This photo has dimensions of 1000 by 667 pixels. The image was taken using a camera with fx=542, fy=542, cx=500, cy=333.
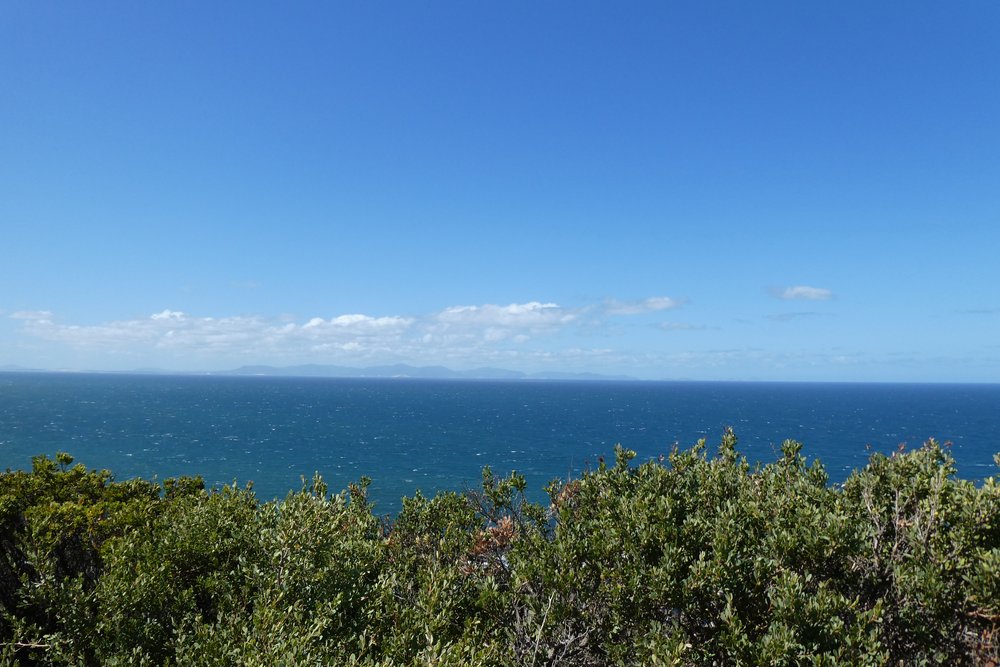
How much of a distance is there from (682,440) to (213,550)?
11304 centimetres

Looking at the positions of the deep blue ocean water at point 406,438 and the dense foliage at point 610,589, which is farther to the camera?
the deep blue ocean water at point 406,438

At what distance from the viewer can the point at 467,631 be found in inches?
349

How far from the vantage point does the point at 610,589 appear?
357 inches

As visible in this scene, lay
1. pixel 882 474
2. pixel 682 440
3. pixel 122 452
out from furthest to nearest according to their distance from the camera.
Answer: pixel 682 440, pixel 122 452, pixel 882 474

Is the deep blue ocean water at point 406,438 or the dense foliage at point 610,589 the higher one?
the dense foliage at point 610,589

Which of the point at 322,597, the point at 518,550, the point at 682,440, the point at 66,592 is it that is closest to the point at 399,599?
the point at 322,597

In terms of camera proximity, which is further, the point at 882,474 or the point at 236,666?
the point at 882,474

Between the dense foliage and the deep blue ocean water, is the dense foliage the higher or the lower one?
the higher one

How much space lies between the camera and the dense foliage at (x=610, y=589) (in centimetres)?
803

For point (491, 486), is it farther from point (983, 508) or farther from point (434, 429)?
point (434, 429)

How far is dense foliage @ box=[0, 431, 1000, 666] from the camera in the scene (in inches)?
316

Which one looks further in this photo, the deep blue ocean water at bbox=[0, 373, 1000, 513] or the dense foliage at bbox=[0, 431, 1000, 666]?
the deep blue ocean water at bbox=[0, 373, 1000, 513]

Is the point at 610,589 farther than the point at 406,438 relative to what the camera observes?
No

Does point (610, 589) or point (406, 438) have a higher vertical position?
point (610, 589)
